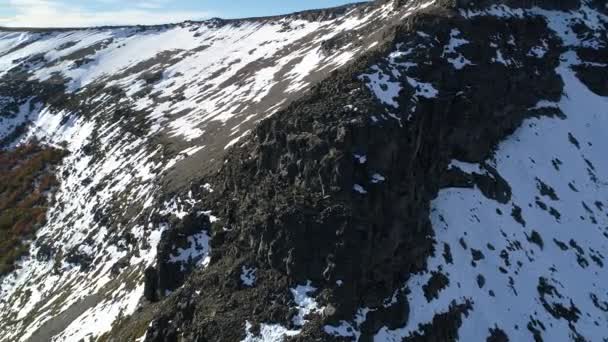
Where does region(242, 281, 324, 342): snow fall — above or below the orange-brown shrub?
above

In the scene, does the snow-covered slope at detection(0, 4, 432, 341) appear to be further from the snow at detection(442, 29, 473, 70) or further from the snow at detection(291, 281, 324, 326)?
the snow at detection(291, 281, 324, 326)

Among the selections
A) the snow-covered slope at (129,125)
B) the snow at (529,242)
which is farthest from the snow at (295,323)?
the snow-covered slope at (129,125)

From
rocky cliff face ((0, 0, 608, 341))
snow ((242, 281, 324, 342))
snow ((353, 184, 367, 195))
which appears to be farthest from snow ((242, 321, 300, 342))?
snow ((353, 184, 367, 195))

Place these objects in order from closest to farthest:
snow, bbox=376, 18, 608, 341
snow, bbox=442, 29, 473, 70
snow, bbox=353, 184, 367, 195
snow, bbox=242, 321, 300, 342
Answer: snow, bbox=242, 321, 300, 342 < snow, bbox=353, 184, 367, 195 < snow, bbox=376, 18, 608, 341 < snow, bbox=442, 29, 473, 70

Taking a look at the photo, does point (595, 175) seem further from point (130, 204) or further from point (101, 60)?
point (101, 60)

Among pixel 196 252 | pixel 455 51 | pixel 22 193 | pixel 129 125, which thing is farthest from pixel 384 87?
pixel 22 193

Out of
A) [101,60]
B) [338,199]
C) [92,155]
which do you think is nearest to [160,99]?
[92,155]

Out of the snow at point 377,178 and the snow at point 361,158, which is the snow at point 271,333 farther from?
the snow at point 361,158

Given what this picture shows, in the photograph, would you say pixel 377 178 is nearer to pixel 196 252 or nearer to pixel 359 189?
pixel 359 189
